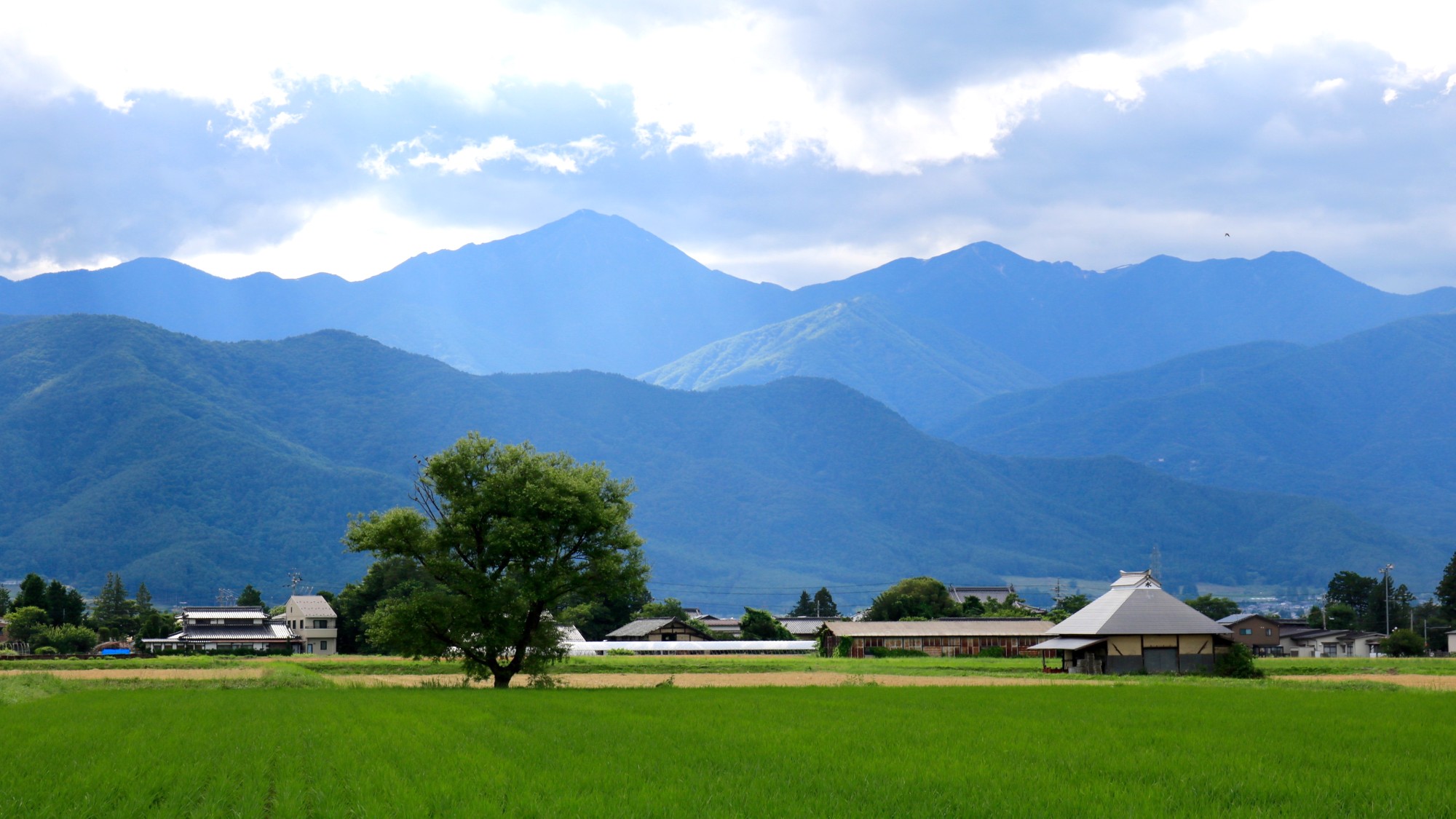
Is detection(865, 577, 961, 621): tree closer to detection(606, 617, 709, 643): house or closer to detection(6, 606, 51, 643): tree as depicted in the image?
detection(606, 617, 709, 643): house

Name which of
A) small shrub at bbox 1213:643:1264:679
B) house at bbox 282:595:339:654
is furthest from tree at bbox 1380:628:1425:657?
house at bbox 282:595:339:654

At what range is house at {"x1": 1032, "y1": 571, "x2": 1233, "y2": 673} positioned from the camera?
64.5 meters

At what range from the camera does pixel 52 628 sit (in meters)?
103

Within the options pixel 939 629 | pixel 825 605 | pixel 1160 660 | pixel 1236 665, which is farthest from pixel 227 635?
pixel 825 605

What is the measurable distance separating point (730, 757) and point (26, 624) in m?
105

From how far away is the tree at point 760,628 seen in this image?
121188 mm

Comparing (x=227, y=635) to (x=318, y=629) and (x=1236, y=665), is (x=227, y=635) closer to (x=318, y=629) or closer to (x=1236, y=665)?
(x=318, y=629)

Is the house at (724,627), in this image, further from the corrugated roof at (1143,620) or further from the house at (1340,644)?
Result: the corrugated roof at (1143,620)

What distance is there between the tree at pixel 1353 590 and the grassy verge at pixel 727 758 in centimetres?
14108

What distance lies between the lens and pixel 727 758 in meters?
19.0

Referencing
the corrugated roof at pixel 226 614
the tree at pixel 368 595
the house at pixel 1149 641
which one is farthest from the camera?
the corrugated roof at pixel 226 614

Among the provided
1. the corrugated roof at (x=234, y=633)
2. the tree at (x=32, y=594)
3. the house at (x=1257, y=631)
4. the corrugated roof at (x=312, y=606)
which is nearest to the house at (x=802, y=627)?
the house at (x=1257, y=631)

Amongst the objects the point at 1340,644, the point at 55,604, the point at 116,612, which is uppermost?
the point at 55,604

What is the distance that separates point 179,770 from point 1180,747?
53.0 ft
